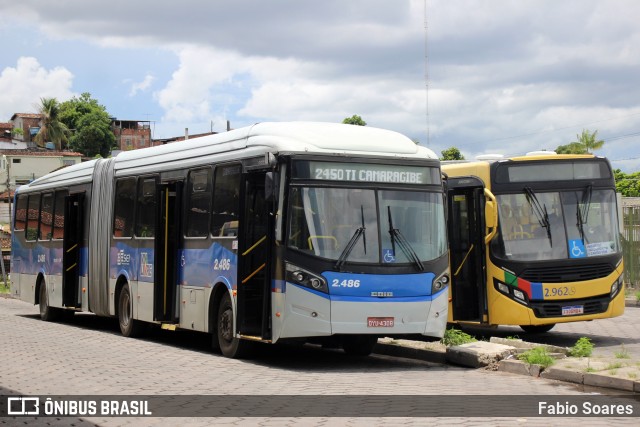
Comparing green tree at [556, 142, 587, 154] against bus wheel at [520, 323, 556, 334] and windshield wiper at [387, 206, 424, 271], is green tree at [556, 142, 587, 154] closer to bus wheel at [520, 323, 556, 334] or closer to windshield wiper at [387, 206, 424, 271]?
bus wheel at [520, 323, 556, 334]

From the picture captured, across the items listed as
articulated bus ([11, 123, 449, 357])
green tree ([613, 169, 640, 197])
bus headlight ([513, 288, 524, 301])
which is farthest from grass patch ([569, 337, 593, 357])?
green tree ([613, 169, 640, 197])

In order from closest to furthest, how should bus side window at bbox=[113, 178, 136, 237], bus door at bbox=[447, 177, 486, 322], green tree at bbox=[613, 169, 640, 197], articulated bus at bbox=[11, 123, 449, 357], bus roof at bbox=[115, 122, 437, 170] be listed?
1. articulated bus at bbox=[11, 123, 449, 357]
2. bus roof at bbox=[115, 122, 437, 170]
3. bus door at bbox=[447, 177, 486, 322]
4. bus side window at bbox=[113, 178, 136, 237]
5. green tree at bbox=[613, 169, 640, 197]

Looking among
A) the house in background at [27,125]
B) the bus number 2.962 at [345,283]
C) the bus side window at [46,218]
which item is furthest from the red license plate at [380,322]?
the house in background at [27,125]

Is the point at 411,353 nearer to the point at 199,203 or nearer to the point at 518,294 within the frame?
the point at 518,294

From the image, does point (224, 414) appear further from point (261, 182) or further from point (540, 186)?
point (540, 186)

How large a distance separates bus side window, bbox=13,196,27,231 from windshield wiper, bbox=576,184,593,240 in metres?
16.0

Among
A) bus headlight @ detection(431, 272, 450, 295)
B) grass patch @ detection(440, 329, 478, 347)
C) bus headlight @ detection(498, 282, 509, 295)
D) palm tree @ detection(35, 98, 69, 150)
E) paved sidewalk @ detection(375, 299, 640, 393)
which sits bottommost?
paved sidewalk @ detection(375, 299, 640, 393)

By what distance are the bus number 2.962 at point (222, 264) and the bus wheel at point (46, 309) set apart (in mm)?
10892

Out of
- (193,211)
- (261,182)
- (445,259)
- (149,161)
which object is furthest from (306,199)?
(149,161)

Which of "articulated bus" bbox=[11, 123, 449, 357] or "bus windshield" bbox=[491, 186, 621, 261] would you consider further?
"bus windshield" bbox=[491, 186, 621, 261]

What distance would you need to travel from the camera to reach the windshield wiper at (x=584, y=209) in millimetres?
17797

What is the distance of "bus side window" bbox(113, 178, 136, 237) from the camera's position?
20.7 m

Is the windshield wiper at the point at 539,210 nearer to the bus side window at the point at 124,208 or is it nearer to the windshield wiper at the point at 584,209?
the windshield wiper at the point at 584,209

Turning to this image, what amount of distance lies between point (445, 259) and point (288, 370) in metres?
2.81
